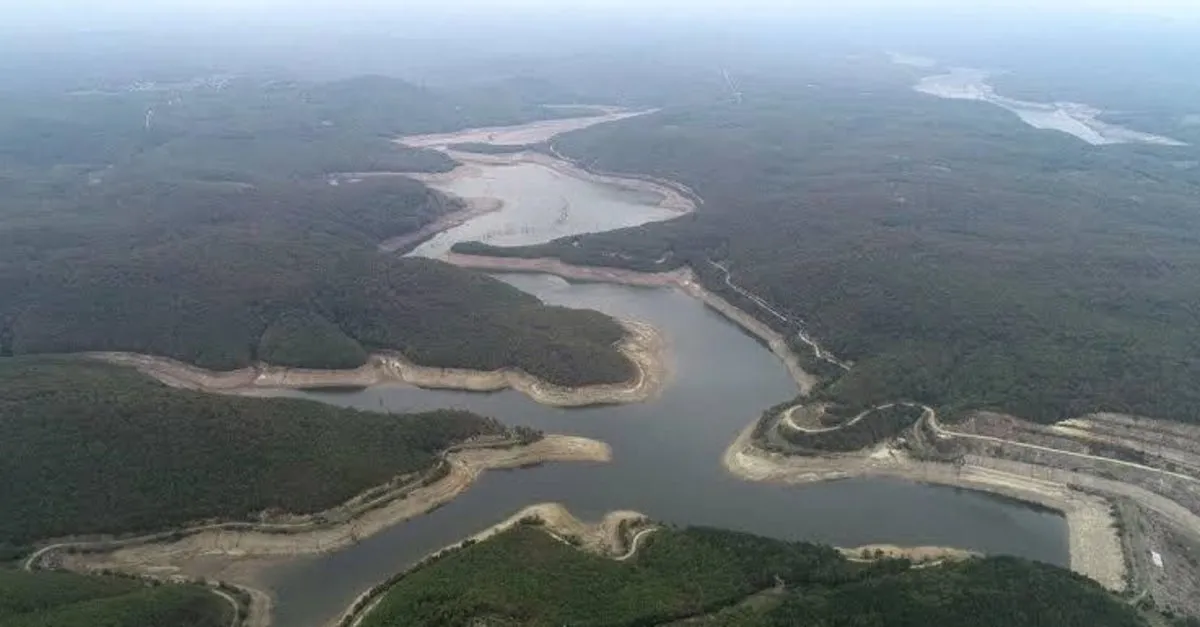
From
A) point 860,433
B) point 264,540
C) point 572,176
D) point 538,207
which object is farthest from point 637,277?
point 264,540

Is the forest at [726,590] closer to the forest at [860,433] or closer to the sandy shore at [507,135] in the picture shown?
the forest at [860,433]

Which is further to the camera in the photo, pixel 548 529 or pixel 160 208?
pixel 160 208

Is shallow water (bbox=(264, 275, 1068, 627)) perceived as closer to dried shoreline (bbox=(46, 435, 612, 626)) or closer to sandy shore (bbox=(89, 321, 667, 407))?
dried shoreline (bbox=(46, 435, 612, 626))

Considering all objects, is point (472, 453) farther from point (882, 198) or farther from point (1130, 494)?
point (882, 198)

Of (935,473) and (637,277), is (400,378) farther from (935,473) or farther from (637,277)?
(935,473)

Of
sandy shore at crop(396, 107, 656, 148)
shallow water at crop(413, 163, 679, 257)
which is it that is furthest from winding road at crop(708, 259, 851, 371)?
sandy shore at crop(396, 107, 656, 148)

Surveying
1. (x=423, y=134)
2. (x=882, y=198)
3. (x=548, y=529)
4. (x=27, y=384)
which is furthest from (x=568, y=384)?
(x=423, y=134)
